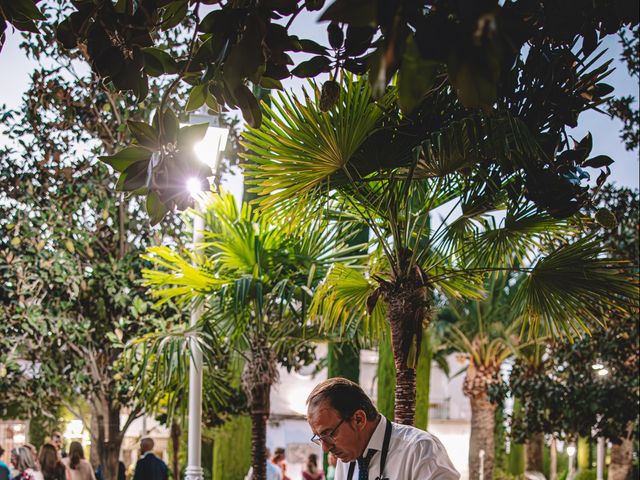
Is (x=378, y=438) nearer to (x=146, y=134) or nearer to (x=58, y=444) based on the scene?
(x=146, y=134)

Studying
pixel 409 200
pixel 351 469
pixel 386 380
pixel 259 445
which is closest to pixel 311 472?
pixel 386 380

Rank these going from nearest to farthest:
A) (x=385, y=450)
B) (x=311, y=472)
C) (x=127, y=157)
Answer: (x=127, y=157) → (x=385, y=450) → (x=311, y=472)

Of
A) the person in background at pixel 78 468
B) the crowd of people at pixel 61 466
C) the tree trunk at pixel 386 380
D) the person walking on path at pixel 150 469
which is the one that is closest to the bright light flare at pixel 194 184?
the crowd of people at pixel 61 466

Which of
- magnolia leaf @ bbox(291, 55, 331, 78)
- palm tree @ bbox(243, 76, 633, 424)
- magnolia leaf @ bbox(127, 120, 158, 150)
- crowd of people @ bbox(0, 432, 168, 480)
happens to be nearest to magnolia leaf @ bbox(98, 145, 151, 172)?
magnolia leaf @ bbox(127, 120, 158, 150)

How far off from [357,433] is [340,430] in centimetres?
6

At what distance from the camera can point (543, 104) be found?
4270 mm

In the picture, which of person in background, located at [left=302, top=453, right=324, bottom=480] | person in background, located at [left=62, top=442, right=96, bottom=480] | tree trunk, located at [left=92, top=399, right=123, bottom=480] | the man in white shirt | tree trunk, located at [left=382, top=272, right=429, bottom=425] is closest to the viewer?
the man in white shirt

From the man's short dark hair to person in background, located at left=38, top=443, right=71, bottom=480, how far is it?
7963mm

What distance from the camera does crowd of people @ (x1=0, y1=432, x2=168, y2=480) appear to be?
941 cm

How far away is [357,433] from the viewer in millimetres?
2840

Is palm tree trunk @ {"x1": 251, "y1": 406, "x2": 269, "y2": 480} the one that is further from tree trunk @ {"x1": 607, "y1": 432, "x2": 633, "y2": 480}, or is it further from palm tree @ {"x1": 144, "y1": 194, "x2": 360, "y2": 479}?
Answer: tree trunk @ {"x1": 607, "y1": 432, "x2": 633, "y2": 480}

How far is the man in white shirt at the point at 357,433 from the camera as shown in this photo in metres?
2.76

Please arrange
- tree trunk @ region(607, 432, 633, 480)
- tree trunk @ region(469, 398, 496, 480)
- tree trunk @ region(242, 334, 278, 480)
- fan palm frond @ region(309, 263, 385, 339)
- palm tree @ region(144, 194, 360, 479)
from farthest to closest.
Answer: tree trunk @ region(469, 398, 496, 480)
tree trunk @ region(607, 432, 633, 480)
tree trunk @ region(242, 334, 278, 480)
palm tree @ region(144, 194, 360, 479)
fan palm frond @ region(309, 263, 385, 339)

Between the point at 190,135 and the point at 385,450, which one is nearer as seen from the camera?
the point at 190,135
